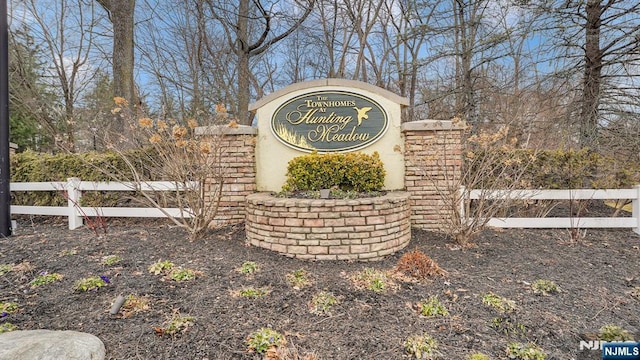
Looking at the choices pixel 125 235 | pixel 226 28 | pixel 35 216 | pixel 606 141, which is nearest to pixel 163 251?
pixel 125 235

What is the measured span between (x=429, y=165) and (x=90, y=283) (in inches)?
177

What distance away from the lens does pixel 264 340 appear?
2.10m

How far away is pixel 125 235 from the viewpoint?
14.7 ft

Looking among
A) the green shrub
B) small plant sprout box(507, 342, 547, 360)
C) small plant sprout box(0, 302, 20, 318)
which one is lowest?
small plant sprout box(507, 342, 547, 360)

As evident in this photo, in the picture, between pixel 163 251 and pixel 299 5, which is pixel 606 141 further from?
pixel 299 5

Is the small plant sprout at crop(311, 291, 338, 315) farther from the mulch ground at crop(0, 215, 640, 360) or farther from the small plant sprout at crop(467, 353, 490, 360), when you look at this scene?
the small plant sprout at crop(467, 353, 490, 360)

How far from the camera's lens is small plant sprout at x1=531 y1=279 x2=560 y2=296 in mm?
2889

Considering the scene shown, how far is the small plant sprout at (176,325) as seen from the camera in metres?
2.19

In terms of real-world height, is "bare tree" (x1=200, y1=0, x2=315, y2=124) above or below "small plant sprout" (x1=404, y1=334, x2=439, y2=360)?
above

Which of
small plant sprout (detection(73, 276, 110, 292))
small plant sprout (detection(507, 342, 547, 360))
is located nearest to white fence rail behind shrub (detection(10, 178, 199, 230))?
small plant sprout (detection(73, 276, 110, 292))

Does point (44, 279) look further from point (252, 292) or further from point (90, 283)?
point (252, 292)

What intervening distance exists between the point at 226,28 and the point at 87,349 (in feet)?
39.1

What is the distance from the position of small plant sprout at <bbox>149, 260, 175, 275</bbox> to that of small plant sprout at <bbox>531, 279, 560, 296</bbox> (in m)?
3.76

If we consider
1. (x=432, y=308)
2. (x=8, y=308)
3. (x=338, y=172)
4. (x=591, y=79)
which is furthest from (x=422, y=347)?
(x=591, y=79)
